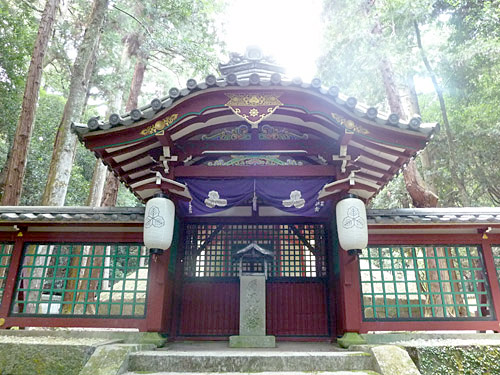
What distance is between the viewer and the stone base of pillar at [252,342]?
19.6ft

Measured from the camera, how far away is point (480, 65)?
13.5 meters

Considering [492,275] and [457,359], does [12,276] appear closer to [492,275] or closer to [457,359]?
[457,359]

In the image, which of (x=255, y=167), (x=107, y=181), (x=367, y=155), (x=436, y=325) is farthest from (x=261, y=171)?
(x=107, y=181)

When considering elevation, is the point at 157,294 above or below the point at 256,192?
below

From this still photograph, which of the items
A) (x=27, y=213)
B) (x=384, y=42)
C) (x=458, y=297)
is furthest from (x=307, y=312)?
(x=384, y=42)

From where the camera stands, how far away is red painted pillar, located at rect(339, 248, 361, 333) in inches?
221

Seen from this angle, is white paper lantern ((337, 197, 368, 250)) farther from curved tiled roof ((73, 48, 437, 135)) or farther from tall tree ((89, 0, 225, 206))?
tall tree ((89, 0, 225, 206))

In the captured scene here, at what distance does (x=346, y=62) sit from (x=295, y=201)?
9.44 m

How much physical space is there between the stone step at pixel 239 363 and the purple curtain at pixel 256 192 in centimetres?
249

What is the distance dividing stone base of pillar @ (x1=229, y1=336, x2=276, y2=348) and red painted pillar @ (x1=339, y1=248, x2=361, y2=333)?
1262 mm

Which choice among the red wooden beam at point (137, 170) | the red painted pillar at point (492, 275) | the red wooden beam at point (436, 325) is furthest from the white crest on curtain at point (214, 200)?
the red painted pillar at point (492, 275)

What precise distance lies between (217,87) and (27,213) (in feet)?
13.9

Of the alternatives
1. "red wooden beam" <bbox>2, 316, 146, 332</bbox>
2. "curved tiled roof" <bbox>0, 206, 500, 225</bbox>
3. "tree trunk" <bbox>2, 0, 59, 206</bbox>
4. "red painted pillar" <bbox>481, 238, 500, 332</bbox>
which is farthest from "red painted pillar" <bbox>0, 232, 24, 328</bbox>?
"red painted pillar" <bbox>481, 238, 500, 332</bbox>

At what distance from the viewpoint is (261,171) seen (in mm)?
6152
